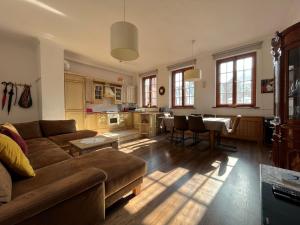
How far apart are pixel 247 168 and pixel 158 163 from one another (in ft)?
5.03

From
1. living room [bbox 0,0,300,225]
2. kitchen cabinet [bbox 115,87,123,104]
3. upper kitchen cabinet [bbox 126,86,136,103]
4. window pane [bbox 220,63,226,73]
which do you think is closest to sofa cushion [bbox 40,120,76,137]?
living room [bbox 0,0,300,225]

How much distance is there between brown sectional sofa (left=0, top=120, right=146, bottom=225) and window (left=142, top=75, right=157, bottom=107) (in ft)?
15.9

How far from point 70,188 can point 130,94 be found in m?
5.95

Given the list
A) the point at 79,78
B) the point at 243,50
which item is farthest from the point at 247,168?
the point at 79,78

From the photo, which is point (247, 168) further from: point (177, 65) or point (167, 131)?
point (177, 65)

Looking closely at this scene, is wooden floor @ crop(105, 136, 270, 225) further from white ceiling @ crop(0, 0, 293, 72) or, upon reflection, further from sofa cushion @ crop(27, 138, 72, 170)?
white ceiling @ crop(0, 0, 293, 72)

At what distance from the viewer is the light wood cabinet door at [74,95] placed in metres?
4.32

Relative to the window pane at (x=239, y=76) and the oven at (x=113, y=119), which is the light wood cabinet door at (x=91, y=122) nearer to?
the oven at (x=113, y=119)

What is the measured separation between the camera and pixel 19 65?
3.85 m

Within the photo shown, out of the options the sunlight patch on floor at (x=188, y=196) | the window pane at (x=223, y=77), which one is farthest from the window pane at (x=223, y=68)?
the sunlight patch on floor at (x=188, y=196)

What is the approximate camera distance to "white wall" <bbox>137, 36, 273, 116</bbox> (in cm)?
384

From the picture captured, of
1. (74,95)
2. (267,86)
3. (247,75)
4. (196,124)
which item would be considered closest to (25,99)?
(74,95)

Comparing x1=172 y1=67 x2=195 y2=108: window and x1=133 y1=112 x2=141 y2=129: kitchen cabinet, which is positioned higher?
x1=172 y1=67 x2=195 y2=108: window

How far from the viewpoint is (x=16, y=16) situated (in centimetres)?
280
